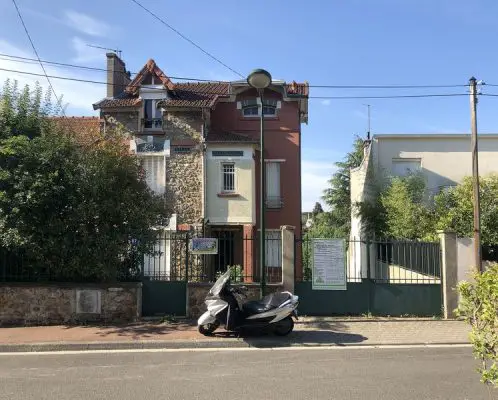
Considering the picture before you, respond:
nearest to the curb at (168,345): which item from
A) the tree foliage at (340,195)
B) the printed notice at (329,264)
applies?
the printed notice at (329,264)

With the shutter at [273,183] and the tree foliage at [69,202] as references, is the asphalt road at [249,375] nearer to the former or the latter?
the tree foliage at [69,202]

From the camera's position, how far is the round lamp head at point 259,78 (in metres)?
10.6

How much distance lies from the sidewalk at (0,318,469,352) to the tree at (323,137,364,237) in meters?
31.1

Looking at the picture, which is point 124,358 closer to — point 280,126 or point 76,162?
point 76,162

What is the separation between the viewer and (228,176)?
71.2ft

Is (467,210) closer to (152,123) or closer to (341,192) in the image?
(152,123)

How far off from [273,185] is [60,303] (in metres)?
13.0

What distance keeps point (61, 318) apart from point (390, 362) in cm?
741

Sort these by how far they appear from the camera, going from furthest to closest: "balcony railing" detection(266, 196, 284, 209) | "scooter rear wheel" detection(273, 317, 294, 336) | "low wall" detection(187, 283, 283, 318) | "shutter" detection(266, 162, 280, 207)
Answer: "shutter" detection(266, 162, 280, 207)
"balcony railing" detection(266, 196, 284, 209)
"low wall" detection(187, 283, 283, 318)
"scooter rear wheel" detection(273, 317, 294, 336)

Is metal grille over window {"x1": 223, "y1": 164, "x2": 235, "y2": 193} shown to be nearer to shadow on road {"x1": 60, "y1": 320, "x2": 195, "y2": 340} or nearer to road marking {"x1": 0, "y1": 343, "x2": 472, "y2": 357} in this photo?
shadow on road {"x1": 60, "y1": 320, "x2": 195, "y2": 340}

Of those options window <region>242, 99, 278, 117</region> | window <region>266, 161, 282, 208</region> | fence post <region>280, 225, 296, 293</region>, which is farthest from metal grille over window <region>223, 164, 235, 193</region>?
fence post <region>280, 225, 296, 293</region>

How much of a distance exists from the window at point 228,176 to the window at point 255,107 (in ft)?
9.88

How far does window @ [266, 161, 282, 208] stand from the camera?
75.0 ft

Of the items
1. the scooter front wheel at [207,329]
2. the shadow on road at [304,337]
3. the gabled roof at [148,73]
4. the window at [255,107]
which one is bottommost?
the shadow on road at [304,337]
